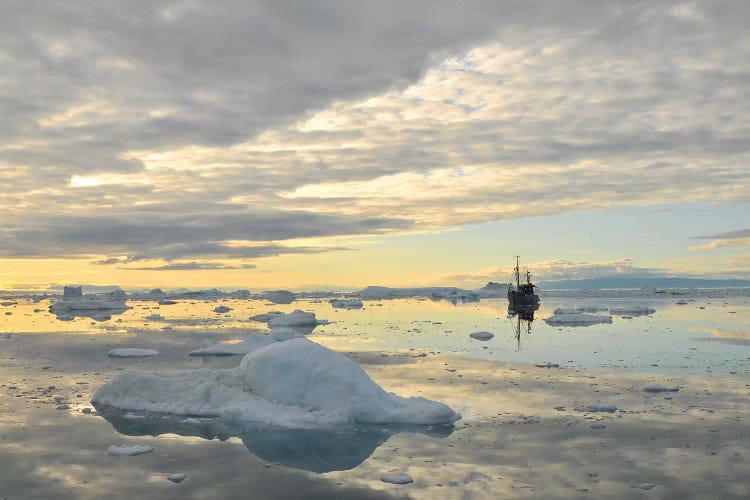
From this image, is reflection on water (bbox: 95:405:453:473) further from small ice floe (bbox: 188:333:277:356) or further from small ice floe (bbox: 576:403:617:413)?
small ice floe (bbox: 188:333:277:356)

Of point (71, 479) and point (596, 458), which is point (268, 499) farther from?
Answer: point (596, 458)

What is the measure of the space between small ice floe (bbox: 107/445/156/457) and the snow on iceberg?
2.66 m

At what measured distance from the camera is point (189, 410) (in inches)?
522

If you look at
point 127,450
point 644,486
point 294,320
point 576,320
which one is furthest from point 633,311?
point 127,450

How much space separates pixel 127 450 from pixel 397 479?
4.52 metres

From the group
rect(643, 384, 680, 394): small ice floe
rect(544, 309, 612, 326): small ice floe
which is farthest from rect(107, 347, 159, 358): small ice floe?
rect(544, 309, 612, 326): small ice floe

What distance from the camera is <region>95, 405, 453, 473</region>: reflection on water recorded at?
979cm

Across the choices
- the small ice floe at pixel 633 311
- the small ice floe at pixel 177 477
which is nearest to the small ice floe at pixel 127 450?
the small ice floe at pixel 177 477

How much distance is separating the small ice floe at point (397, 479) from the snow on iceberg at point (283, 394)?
11.6 feet

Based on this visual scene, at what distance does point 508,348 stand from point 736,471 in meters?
16.6

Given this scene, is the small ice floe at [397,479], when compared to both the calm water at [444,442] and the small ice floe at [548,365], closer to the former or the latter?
the calm water at [444,442]

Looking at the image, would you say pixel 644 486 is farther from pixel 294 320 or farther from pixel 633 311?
pixel 633 311

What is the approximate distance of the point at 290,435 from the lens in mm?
11422

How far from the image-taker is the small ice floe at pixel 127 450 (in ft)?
32.7
